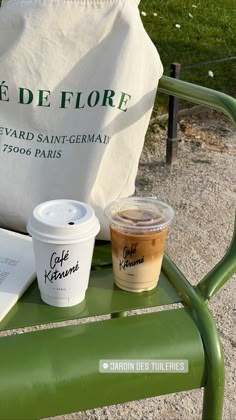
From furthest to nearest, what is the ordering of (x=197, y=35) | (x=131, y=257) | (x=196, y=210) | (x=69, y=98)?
(x=197, y=35), (x=196, y=210), (x=69, y=98), (x=131, y=257)

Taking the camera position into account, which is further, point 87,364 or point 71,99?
point 71,99

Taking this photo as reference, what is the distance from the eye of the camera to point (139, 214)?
1177mm

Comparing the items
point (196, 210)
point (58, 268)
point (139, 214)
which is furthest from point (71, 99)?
point (196, 210)

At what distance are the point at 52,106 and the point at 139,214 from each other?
0.32 metres

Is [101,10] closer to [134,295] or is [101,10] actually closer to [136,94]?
[136,94]

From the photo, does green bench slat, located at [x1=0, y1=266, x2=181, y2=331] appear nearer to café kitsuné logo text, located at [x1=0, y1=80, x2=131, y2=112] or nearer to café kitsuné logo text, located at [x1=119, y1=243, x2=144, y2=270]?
café kitsuné logo text, located at [x1=119, y1=243, x2=144, y2=270]

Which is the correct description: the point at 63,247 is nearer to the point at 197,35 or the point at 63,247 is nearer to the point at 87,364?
the point at 87,364

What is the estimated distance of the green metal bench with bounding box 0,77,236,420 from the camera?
3.29 feet

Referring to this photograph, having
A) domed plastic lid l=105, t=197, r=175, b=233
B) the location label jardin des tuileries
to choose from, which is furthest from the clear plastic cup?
the location label jardin des tuileries

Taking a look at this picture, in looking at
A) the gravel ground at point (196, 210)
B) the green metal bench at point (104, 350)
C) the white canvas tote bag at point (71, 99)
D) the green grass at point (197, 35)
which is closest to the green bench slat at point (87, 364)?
the green metal bench at point (104, 350)

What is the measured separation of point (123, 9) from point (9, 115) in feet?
1.05

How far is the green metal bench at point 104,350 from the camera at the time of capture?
3.29 feet

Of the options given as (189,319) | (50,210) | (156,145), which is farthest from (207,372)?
(156,145)

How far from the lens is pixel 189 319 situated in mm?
1117
